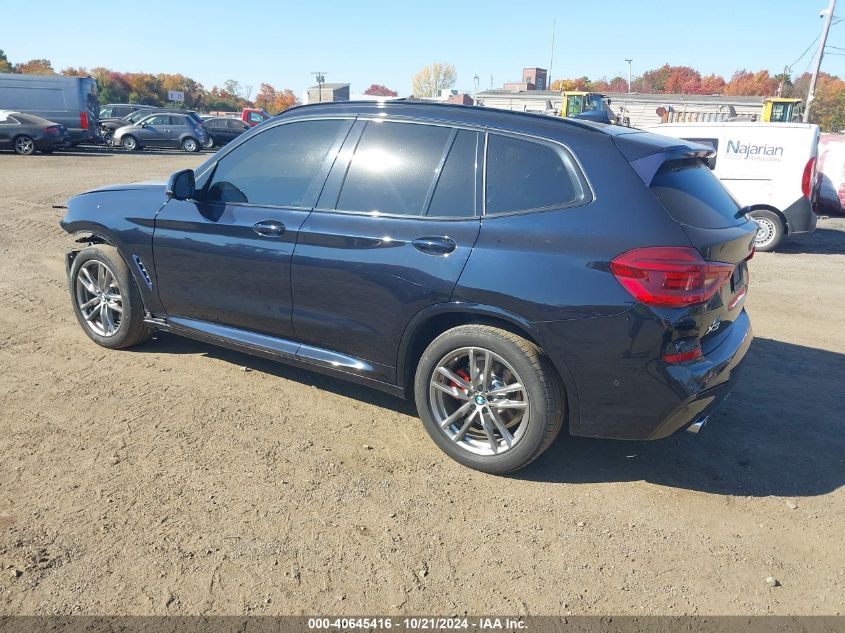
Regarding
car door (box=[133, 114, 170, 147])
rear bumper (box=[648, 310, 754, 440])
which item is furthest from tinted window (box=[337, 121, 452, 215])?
car door (box=[133, 114, 170, 147])

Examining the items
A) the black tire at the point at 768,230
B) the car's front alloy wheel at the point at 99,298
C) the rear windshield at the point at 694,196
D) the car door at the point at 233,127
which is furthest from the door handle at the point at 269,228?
the car door at the point at 233,127

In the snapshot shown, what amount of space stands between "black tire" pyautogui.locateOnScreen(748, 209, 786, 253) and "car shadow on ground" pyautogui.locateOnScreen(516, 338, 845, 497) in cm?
621

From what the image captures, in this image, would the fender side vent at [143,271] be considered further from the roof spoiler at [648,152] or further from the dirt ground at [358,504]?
the roof spoiler at [648,152]

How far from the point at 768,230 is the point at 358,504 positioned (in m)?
9.28

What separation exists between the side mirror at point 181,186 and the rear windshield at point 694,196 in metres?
2.87

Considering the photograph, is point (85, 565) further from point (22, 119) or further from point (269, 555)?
point (22, 119)

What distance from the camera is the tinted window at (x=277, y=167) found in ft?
13.3

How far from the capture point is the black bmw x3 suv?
10.2 ft

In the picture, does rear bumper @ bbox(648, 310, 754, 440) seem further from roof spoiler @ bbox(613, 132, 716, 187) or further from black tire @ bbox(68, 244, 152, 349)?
black tire @ bbox(68, 244, 152, 349)

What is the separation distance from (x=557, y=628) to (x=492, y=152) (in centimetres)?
227

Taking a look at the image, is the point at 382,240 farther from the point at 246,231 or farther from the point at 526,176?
the point at 246,231

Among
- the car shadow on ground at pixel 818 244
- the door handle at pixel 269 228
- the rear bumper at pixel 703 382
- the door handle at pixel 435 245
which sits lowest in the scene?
the car shadow on ground at pixel 818 244

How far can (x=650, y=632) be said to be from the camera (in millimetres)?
2500

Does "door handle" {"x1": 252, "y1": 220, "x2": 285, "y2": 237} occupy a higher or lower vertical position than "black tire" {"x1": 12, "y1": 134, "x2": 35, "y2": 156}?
higher
